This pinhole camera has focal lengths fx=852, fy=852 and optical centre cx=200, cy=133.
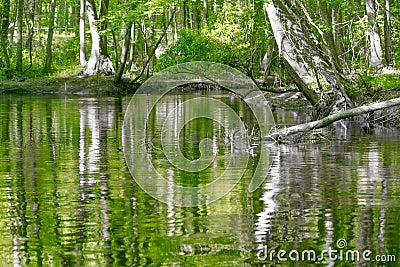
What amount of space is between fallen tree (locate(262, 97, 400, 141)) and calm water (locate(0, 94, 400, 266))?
1.19 feet

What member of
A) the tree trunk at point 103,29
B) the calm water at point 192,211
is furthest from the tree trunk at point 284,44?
the tree trunk at point 103,29

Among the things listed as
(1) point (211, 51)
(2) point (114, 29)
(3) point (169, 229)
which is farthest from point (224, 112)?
(3) point (169, 229)

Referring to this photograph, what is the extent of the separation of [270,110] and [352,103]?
8365 mm

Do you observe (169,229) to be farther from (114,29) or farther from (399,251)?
(114,29)

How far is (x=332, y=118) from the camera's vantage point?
1443cm

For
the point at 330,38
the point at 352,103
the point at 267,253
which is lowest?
the point at 267,253

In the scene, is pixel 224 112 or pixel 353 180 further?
pixel 224 112

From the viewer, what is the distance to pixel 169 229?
7969mm
